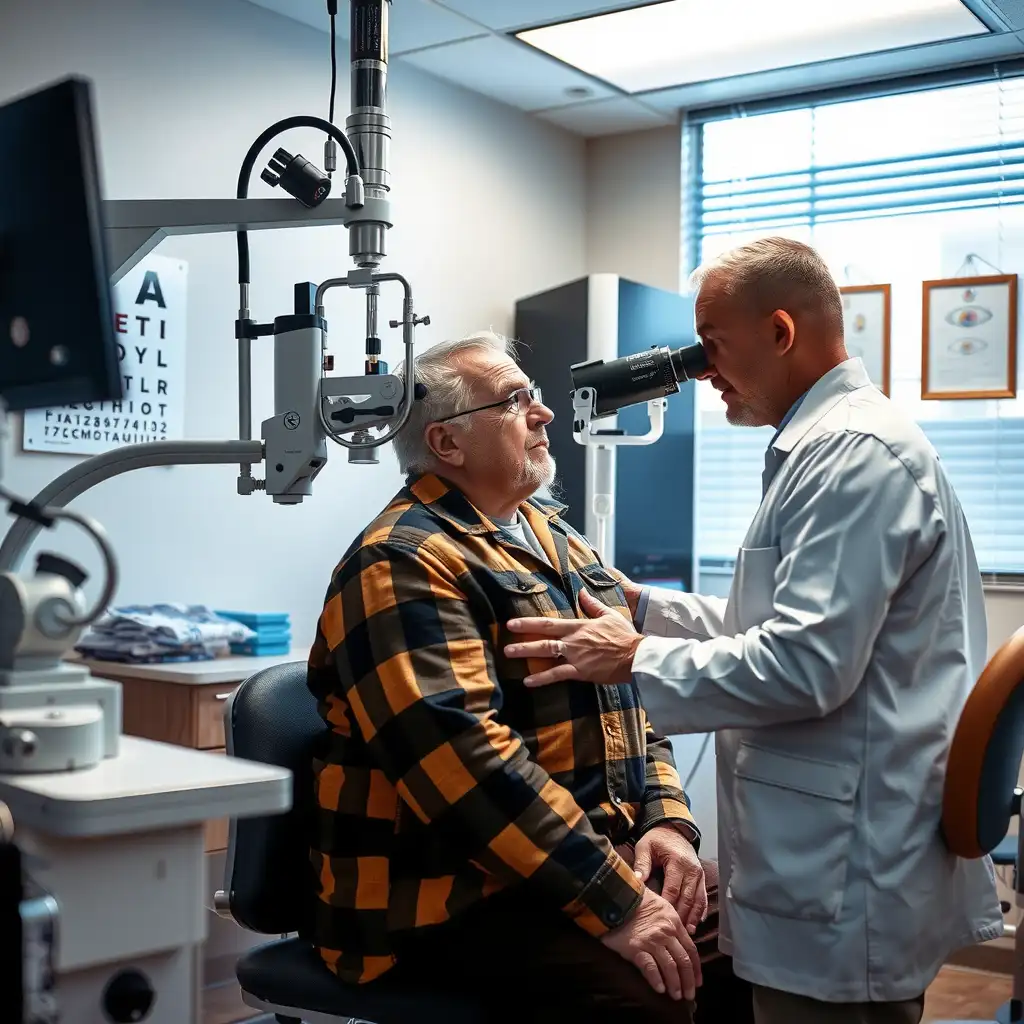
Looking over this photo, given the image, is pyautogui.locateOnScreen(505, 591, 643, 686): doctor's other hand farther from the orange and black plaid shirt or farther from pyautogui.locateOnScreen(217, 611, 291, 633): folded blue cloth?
pyautogui.locateOnScreen(217, 611, 291, 633): folded blue cloth

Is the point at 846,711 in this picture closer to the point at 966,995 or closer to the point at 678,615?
the point at 678,615

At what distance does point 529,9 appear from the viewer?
11.0 feet

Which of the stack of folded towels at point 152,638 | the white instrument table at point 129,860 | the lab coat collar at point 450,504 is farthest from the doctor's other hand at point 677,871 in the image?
the stack of folded towels at point 152,638

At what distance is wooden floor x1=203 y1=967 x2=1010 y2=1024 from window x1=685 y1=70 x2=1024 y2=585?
1.13 metres

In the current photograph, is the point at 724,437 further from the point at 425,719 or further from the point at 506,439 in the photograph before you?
the point at 425,719

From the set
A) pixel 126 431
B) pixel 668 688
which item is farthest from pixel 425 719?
pixel 126 431

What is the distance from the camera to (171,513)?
10.3ft

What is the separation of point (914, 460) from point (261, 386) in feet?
6.85

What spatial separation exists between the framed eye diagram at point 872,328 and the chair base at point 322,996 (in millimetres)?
2696

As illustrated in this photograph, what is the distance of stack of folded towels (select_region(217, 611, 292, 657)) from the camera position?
295cm

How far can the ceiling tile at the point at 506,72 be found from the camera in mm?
3686

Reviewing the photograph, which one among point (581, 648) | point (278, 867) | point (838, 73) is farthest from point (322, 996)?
point (838, 73)

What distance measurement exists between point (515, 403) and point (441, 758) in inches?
24.4

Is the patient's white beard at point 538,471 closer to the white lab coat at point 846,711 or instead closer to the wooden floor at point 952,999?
the white lab coat at point 846,711
